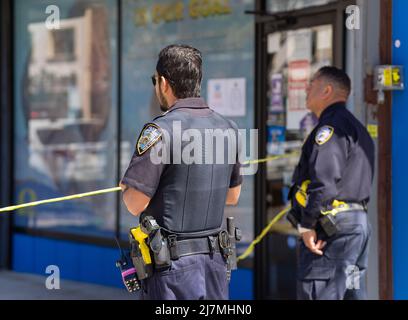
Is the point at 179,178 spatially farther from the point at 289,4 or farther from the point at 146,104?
the point at 146,104

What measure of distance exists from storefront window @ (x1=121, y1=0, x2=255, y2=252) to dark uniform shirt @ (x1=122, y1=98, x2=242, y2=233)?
124 inches

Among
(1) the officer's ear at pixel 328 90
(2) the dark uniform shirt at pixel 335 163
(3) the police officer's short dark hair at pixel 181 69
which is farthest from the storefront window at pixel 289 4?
(3) the police officer's short dark hair at pixel 181 69

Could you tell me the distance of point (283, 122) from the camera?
6.80m

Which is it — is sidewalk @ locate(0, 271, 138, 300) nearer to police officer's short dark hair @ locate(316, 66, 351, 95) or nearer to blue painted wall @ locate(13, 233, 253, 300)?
blue painted wall @ locate(13, 233, 253, 300)

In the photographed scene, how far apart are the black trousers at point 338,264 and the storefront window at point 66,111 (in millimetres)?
3494

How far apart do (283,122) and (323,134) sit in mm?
1760

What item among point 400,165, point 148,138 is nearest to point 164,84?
point 148,138

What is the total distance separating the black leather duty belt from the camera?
148 inches

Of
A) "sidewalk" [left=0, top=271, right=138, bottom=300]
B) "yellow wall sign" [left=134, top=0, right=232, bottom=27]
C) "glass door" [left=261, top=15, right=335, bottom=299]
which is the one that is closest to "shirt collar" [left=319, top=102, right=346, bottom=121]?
"glass door" [left=261, top=15, right=335, bottom=299]

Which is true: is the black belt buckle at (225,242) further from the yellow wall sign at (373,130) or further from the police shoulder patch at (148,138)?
the yellow wall sign at (373,130)

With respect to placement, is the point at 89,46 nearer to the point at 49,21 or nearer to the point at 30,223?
the point at 49,21

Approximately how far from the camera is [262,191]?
693cm

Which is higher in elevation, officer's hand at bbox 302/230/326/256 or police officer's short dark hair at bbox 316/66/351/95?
police officer's short dark hair at bbox 316/66/351/95
